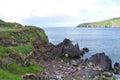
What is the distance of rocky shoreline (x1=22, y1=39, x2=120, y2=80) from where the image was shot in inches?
2025

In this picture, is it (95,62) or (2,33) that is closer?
(2,33)

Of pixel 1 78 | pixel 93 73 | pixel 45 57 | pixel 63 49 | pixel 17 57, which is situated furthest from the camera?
pixel 63 49

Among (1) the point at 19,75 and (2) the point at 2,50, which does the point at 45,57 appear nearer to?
(2) the point at 2,50

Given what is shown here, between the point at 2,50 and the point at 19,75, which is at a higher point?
the point at 2,50

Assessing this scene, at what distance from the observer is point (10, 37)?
6569cm

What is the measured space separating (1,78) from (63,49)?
55.3m

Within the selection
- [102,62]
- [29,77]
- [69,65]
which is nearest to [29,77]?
[29,77]

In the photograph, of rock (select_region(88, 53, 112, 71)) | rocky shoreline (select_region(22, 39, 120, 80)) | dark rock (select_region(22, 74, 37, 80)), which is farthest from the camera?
rock (select_region(88, 53, 112, 71))

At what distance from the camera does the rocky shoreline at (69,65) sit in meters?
51.4

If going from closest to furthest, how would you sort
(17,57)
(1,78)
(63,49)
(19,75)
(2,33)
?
(1,78)
(19,75)
(17,57)
(2,33)
(63,49)

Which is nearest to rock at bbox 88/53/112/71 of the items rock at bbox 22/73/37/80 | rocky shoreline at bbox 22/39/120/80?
rocky shoreline at bbox 22/39/120/80

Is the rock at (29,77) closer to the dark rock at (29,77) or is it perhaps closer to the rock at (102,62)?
the dark rock at (29,77)

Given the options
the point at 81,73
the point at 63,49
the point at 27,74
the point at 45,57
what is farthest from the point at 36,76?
the point at 63,49

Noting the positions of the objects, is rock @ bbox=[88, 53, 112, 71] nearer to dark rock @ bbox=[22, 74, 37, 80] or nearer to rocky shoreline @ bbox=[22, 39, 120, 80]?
rocky shoreline @ bbox=[22, 39, 120, 80]
